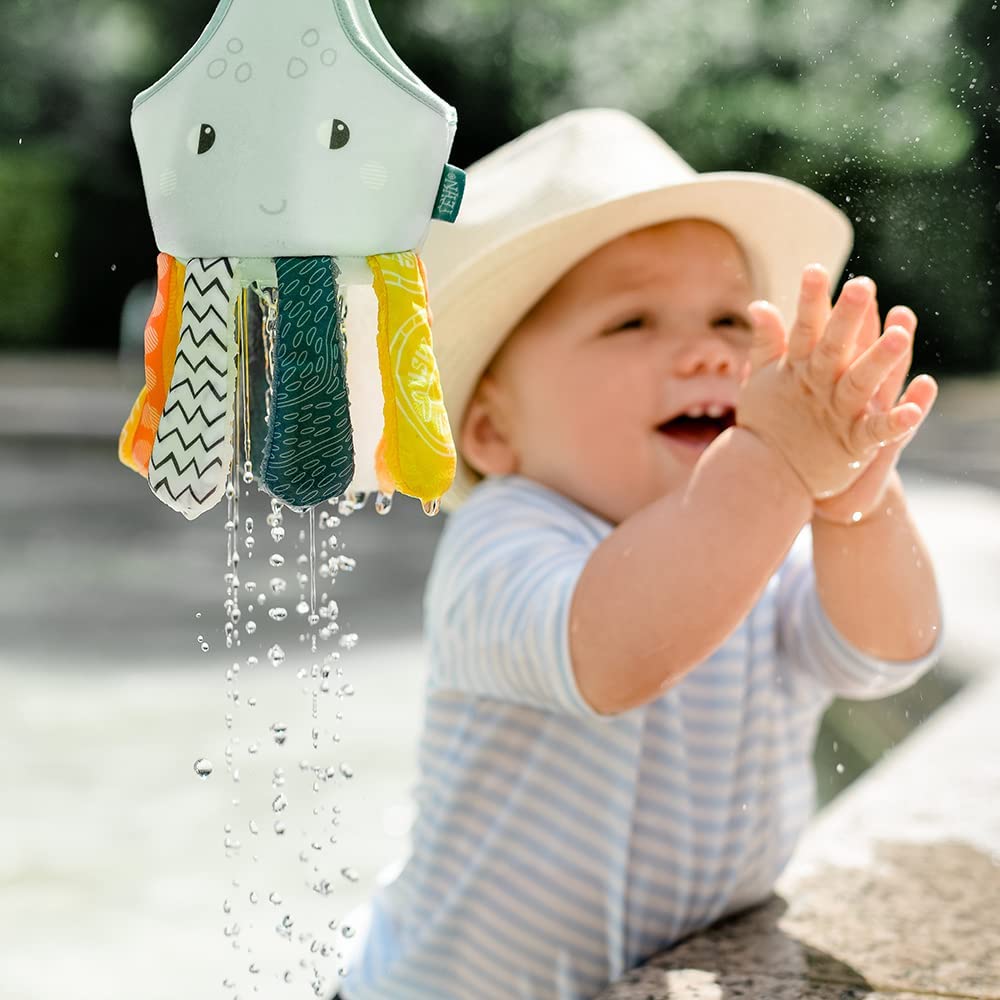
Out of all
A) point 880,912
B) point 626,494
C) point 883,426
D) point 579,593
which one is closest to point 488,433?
point 626,494

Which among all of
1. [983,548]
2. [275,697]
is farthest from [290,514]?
[983,548]

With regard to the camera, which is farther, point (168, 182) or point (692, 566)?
point (692, 566)

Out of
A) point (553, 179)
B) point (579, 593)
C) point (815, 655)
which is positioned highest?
point (553, 179)

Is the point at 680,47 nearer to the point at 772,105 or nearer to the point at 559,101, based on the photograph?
the point at 559,101

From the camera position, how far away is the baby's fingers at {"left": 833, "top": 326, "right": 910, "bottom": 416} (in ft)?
3.47

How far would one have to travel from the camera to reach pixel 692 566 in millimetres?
1153

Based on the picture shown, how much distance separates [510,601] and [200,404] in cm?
56

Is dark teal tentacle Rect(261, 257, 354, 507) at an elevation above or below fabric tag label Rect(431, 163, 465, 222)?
below

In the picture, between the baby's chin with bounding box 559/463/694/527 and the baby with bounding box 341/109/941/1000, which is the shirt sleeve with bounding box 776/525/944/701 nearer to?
the baby with bounding box 341/109/941/1000

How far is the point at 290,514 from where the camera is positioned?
3.35ft

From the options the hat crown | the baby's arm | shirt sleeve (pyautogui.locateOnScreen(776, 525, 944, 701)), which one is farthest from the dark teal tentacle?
shirt sleeve (pyautogui.locateOnScreen(776, 525, 944, 701))

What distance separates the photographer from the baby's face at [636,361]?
55.0 inches

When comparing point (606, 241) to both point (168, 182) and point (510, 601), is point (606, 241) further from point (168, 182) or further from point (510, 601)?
point (168, 182)

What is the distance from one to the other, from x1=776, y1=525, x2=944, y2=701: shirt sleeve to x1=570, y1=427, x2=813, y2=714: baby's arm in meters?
0.36
